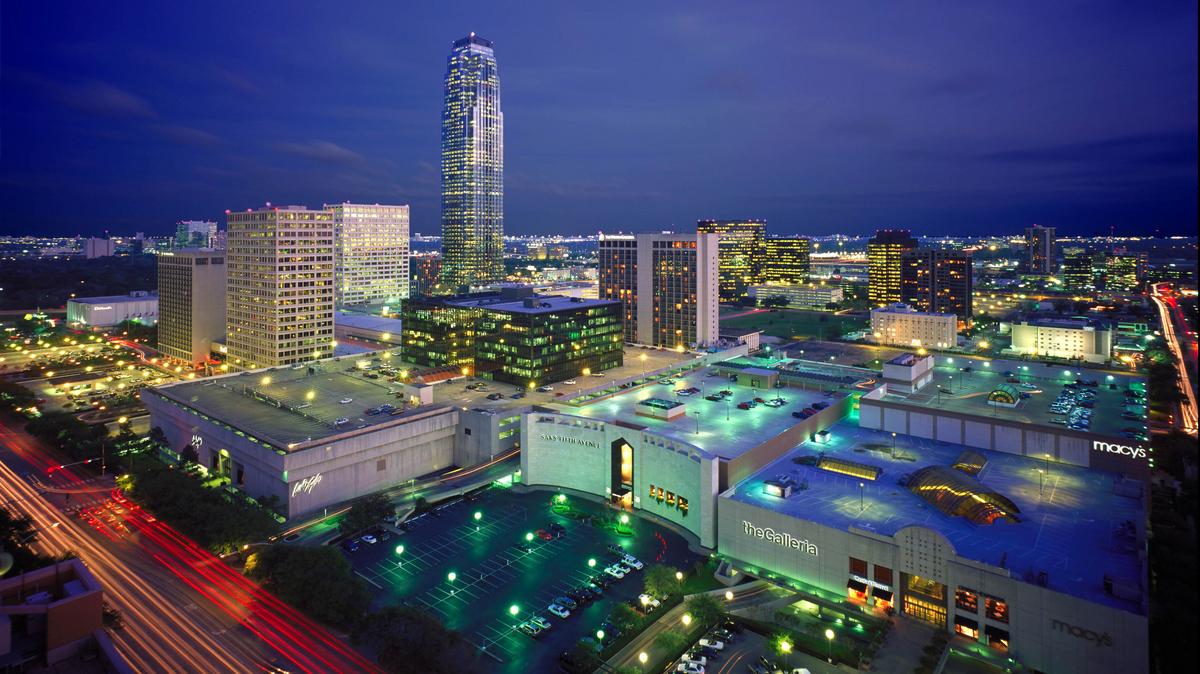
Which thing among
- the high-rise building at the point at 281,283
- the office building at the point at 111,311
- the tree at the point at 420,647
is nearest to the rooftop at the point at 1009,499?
the tree at the point at 420,647

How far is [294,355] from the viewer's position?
89.9m

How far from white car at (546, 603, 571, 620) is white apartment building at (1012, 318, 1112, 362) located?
10600 centimetres

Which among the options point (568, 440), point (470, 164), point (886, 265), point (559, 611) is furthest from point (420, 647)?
point (470, 164)

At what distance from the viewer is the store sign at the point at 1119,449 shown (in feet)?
157

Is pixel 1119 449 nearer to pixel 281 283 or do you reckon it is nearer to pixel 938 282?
pixel 281 283

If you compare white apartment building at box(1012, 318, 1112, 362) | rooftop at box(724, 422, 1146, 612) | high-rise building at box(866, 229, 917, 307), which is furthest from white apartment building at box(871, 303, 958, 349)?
rooftop at box(724, 422, 1146, 612)

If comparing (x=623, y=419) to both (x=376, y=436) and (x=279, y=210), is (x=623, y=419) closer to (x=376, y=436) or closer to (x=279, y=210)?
(x=376, y=436)

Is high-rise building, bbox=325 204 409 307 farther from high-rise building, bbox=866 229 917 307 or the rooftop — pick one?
the rooftop

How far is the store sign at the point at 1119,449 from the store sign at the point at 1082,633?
2308 centimetres

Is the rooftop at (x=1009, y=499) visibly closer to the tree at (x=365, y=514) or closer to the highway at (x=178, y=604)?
the tree at (x=365, y=514)

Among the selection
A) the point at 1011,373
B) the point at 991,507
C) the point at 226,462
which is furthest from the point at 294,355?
the point at 1011,373

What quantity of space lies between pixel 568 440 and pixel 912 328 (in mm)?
94681

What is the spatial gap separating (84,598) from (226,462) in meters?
37.1

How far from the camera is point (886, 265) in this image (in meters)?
173
